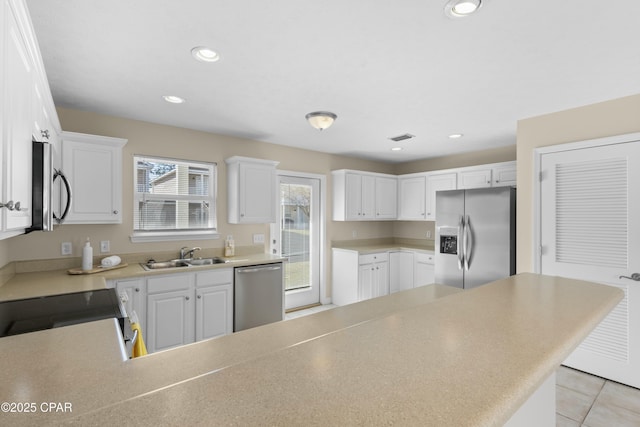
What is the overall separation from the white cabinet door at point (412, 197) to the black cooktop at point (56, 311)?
431 centimetres

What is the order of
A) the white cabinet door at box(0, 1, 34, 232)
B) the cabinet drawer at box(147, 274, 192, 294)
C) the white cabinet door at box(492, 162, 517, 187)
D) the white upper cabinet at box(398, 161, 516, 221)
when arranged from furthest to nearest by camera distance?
the white upper cabinet at box(398, 161, 516, 221) < the white cabinet door at box(492, 162, 517, 187) < the cabinet drawer at box(147, 274, 192, 294) < the white cabinet door at box(0, 1, 34, 232)

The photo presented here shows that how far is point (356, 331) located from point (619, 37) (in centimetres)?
230

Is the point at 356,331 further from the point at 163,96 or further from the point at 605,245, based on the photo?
the point at 605,245

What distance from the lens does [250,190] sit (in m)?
3.82

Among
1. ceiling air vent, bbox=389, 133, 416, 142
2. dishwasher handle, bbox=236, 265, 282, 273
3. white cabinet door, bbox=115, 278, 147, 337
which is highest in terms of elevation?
ceiling air vent, bbox=389, 133, 416, 142

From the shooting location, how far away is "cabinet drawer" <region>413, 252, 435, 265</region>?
15.3ft

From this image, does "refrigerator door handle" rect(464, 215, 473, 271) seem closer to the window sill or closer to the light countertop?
the light countertop

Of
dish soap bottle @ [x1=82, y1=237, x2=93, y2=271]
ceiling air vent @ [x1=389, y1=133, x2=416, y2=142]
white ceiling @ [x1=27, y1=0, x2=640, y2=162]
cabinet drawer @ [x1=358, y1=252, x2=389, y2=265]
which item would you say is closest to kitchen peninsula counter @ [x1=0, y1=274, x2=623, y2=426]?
white ceiling @ [x1=27, y1=0, x2=640, y2=162]

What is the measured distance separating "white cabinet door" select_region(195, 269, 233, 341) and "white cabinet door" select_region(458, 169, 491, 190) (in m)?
3.42

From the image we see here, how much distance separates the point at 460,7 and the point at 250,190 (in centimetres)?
284

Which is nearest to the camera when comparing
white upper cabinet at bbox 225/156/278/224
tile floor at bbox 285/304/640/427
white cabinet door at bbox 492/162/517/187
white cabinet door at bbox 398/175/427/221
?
tile floor at bbox 285/304/640/427

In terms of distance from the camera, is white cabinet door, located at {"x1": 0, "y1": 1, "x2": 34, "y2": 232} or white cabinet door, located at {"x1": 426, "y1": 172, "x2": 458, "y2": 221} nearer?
white cabinet door, located at {"x1": 0, "y1": 1, "x2": 34, "y2": 232}

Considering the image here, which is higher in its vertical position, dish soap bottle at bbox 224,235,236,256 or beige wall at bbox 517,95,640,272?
beige wall at bbox 517,95,640,272

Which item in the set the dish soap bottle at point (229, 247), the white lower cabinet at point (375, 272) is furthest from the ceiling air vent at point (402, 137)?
the dish soap bottle at point (229, 247)
